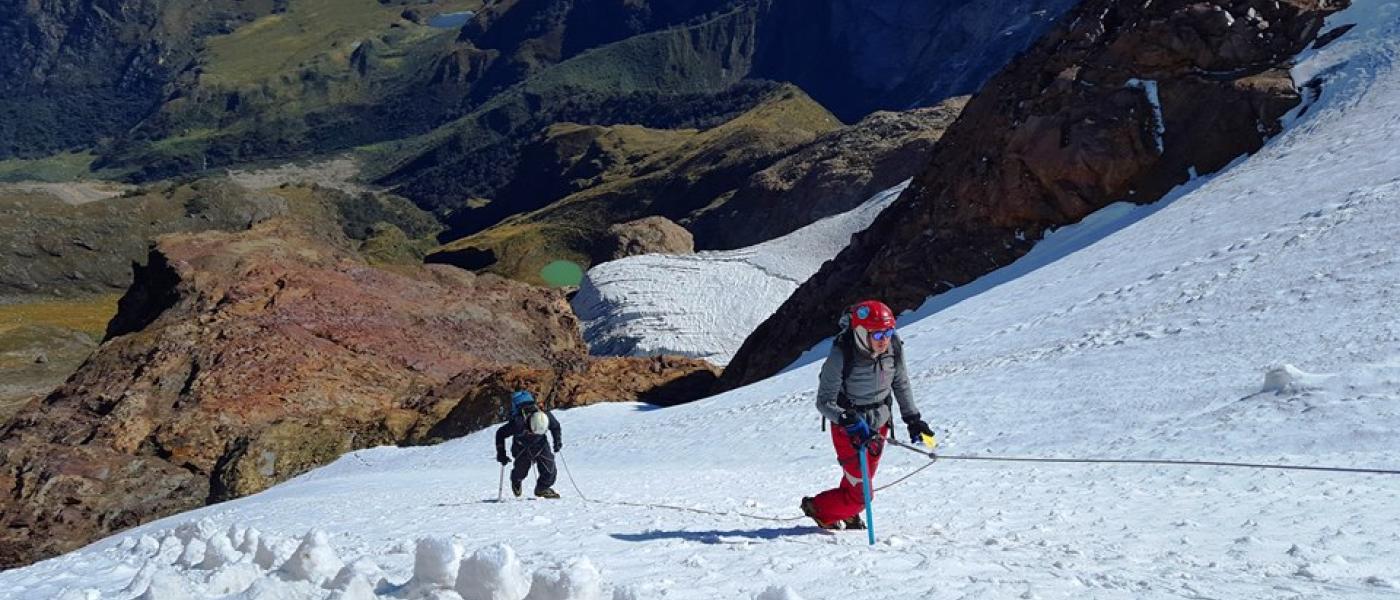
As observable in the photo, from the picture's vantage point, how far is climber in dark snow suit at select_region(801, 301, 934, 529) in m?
8.59

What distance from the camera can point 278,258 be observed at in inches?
1463

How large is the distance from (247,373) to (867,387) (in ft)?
80.4

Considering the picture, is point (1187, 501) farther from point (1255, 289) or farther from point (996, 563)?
point (1255, 289)

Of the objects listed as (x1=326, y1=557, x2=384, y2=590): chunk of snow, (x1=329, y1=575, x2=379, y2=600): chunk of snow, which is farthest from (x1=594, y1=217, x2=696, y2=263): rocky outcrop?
(x1=329, y1=575, x2=379, y2=600): chunk of snow

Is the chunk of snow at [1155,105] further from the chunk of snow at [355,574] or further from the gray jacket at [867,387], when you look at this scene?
the chunk of snow at [355,574]

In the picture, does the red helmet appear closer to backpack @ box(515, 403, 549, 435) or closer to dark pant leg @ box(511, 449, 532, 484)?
backpack @ box(515, 403, 549, 435)

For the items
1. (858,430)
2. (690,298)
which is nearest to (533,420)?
(858,430)

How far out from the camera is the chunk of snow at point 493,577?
637cm

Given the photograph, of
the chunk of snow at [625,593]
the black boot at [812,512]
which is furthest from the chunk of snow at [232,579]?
the black boot at [812,512]

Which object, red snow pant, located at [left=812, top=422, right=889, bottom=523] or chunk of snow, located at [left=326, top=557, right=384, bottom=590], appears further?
red snow pant, located at [left=812, top=422, right=889, bottom=523]

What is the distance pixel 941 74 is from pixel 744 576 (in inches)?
7127

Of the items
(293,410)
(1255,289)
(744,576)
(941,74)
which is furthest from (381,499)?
(941,74)

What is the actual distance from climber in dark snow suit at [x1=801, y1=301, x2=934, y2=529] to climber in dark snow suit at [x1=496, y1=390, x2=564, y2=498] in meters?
6.06

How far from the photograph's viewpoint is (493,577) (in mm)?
6383
